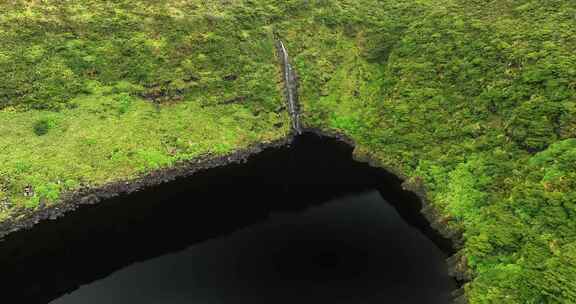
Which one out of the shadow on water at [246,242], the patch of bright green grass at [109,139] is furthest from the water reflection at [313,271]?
the patch of bright green grass at [109,139]

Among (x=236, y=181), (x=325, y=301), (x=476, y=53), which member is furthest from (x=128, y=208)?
(x=476, y=53)

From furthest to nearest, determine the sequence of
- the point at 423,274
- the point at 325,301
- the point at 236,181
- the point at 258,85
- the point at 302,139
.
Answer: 1. the point at 258,85
2. the point at 302,139
3. the point at 236,181
4. the point at 423,274
5. the point at 325,301

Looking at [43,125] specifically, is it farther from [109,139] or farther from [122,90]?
[122,90]

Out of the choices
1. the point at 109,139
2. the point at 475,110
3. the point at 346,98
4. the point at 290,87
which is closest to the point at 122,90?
the point at 109,139

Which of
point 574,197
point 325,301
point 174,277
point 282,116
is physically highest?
point 574,197

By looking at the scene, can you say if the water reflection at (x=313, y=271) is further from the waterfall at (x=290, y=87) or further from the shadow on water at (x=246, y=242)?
the waterfall at (x=290, y=87)

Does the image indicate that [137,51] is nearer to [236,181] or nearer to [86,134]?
[86,134]
